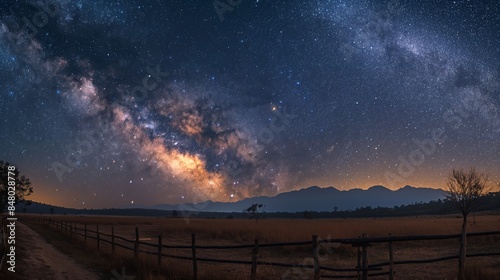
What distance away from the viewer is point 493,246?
22.2 metres

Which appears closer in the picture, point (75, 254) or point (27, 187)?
point (75, 254)

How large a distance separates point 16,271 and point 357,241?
11.4 metres

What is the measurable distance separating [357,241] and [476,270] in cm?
415

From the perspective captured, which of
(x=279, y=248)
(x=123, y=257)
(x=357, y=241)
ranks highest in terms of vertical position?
(x=357, y=241)

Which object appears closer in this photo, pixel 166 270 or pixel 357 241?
pixel 357 241

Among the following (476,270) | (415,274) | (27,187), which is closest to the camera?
(476,270)

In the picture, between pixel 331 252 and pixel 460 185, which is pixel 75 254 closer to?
pixel 331 252

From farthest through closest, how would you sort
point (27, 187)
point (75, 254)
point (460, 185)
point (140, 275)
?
1. point (27, 187)
2. point (460, 185)
3. point (75, 254)
4. point (140, 275)

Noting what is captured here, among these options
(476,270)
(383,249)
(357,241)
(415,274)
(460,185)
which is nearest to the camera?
(357,241)

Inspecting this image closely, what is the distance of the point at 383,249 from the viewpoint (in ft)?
76.3

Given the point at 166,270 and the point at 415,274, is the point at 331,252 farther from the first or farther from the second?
the point at 166,270

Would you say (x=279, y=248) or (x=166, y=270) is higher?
(x=166, y=270)

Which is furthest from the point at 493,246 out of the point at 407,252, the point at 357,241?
the point at 357,241

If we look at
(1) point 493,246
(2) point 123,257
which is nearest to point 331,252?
(1) point 493,246
